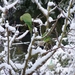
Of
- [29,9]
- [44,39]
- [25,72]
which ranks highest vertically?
[29,9]

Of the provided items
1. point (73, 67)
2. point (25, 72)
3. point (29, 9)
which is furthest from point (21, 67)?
point (29, 9)

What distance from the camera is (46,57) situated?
0.97 meters

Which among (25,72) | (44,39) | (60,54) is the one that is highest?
(60,54)

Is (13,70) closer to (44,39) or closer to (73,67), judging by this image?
(44,39)

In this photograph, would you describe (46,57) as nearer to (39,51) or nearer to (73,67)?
(39,51)

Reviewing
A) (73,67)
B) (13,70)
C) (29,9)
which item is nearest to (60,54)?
(73,67)

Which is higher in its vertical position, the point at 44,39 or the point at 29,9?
the point at 29,9

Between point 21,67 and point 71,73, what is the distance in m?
1.20

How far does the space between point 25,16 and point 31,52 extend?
6.7 inches

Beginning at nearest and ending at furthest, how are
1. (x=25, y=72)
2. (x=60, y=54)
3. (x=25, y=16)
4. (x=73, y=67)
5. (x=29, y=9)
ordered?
1. (x=25, y=16)
2. (x=25, y=72)
3. (x=73, y=67)
4. (x=60, y=54)
5. (x=29, y=9)

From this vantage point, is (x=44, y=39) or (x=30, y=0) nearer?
(x=44, y=39)

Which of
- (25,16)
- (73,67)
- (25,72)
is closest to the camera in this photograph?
(25,16)

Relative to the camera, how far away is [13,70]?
1.03m

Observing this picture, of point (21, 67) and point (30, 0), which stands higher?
point (30, 0)
